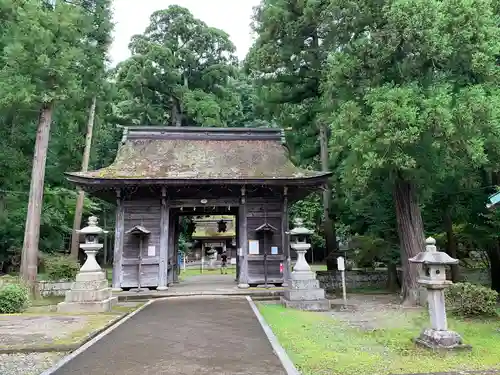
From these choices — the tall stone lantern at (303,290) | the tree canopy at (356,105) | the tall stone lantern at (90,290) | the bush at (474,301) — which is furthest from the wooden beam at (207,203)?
the bush at (474,301)

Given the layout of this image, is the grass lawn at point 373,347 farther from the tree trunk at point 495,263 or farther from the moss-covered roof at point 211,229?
the moss-covered roof at point 211,229

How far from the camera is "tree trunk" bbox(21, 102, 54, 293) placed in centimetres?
1307

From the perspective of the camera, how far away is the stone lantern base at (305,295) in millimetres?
10602

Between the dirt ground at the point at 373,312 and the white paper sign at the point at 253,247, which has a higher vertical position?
the white paper sign at the point at 253,247

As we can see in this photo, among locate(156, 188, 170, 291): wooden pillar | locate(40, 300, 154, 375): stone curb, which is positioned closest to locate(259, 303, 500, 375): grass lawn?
locate(40, 300, 154, 375): stone curb

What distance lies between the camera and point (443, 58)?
32.6ft

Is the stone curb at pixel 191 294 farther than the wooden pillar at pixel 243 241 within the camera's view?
No

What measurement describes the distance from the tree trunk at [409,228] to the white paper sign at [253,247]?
4962mm

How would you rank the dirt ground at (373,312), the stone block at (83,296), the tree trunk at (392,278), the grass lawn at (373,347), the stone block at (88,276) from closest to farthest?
Result: 1. the grass lawn at (373,347)
2. the dirt ground at (373,312)
3. the stone block at (83,296)
4. the stone block at (88,276)
5. the tree trunk at (392,278)

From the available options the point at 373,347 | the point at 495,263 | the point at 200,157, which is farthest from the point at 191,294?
the point at 495,263

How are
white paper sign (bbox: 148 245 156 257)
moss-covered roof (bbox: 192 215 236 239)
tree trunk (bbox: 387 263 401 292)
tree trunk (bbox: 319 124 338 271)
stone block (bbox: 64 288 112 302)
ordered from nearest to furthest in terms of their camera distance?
stone block (bbox: 64 288 112 302)
white paper sign (bbox: 148 245 156 257)
tree trunk (bbox: 387 263 401 292)
tree trunk (bbox: 319 124 338 271)
moss-covered roof (bbox: 192 215 236 239)

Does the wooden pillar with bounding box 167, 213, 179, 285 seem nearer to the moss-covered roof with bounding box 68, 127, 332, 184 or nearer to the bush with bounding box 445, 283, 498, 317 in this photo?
the moss-covered roof with bounding box 68, 127, 332, 184

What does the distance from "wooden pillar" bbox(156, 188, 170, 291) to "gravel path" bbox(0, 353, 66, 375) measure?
7.98 meters

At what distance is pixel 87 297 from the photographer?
10.1m
